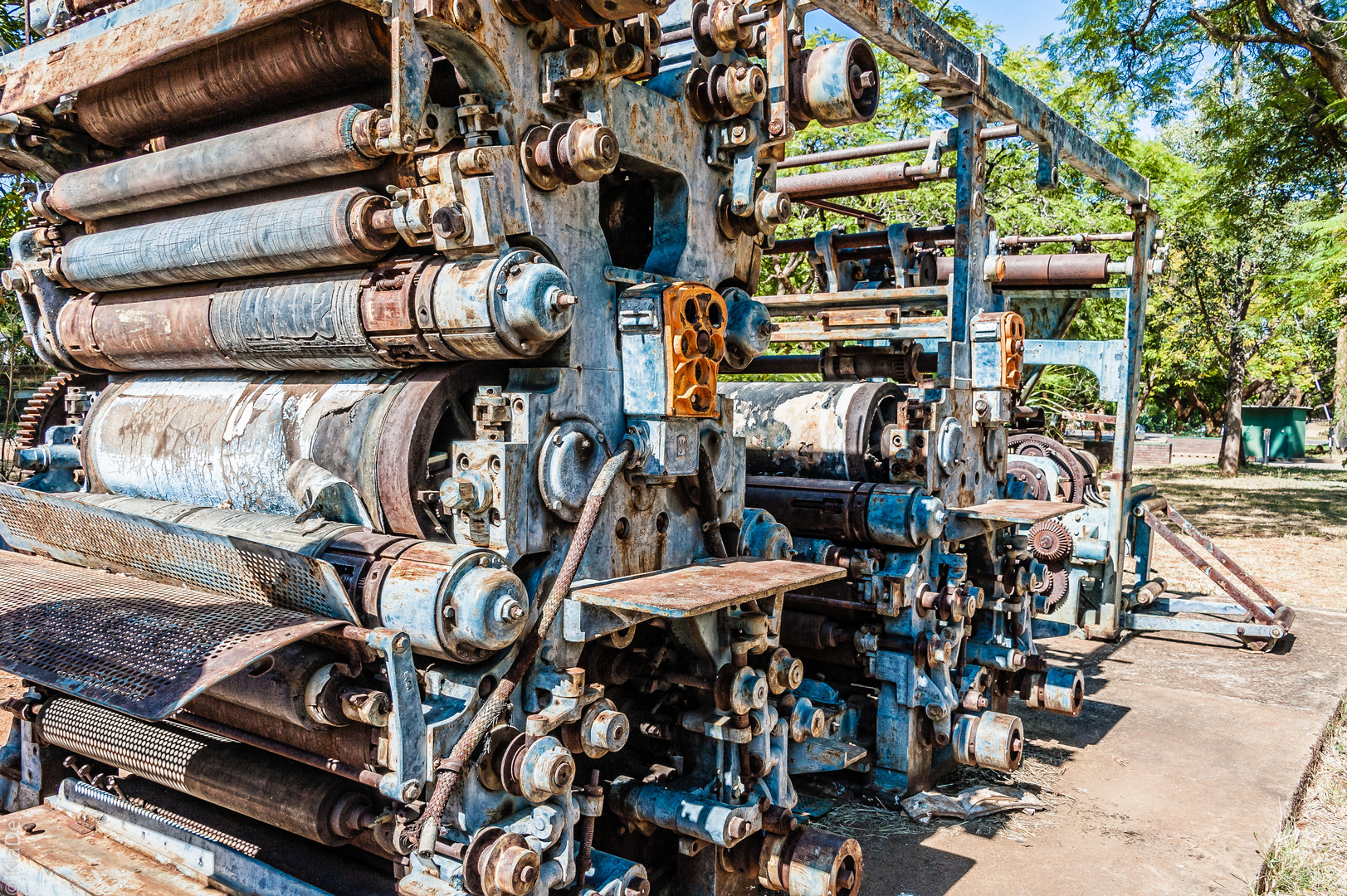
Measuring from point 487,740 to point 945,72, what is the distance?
4.04m

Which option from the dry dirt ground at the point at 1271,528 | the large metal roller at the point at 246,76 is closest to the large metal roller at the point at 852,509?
the large metal roller at the point at 246,76

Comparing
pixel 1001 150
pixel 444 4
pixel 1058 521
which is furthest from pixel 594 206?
pixel 1001 150

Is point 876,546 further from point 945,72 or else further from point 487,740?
point 487,740

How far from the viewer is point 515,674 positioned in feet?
9.39

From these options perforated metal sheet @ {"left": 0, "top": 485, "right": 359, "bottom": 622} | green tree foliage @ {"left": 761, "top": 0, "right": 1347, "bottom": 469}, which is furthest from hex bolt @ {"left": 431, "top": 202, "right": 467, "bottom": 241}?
green tree foliage @ {"left": 761, "top": 0, "right": 1347, "bottom": 469}

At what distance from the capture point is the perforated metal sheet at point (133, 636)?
242 centimetres

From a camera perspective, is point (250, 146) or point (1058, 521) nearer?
point (250, 146)

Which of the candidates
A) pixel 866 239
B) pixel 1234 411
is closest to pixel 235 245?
pixel 866 239

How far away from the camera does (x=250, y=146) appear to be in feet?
11.3

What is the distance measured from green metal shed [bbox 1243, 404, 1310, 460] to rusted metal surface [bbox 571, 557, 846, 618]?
32192 mm

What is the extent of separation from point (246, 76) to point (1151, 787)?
523 cm

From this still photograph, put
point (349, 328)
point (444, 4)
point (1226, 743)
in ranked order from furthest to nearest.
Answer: point (1226, 743), point (349, 328), point (444, 4)

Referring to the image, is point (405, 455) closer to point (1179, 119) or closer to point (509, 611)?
point (509, 611)

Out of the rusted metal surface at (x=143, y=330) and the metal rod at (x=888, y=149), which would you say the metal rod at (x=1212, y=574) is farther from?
the rusted metal surface at (x=143, y=330)
